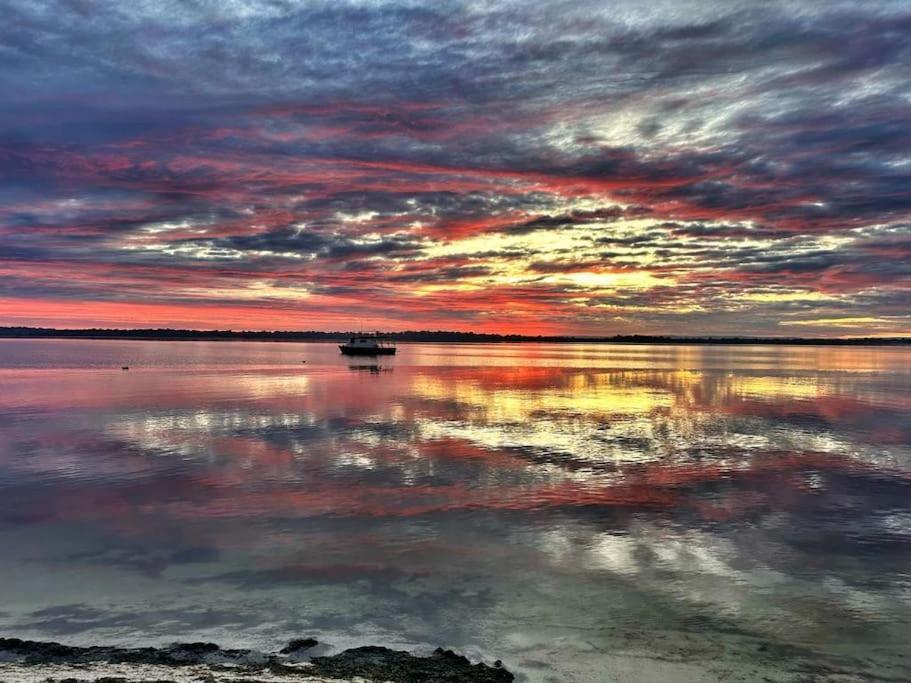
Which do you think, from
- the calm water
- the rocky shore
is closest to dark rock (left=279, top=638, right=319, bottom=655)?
the rocky shore

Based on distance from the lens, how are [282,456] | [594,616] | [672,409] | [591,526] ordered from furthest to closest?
[672,409], [282,456], [591,526], [594,616]

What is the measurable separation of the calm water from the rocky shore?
520 millimetres

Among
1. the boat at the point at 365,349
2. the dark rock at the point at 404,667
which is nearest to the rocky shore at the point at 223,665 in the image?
the dark rock at the point at 404,667

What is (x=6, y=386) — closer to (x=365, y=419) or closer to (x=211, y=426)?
(x=211, y=426)

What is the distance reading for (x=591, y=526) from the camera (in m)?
16.3

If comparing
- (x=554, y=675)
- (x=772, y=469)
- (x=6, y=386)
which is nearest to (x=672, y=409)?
(x=772, y=469)

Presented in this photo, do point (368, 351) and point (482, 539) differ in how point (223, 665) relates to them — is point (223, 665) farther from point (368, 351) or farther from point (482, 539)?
point (368, 351)

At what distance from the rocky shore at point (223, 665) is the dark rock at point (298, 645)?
0.01 meters

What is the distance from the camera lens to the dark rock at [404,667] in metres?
8.74

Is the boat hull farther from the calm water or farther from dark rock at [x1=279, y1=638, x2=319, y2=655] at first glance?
dark rock at [x1=279, y1=638, x2=319, y2=655]

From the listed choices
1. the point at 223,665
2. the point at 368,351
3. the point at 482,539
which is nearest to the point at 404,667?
the point at 223,665

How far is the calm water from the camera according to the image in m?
10.5

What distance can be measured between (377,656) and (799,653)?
6339 millimetres

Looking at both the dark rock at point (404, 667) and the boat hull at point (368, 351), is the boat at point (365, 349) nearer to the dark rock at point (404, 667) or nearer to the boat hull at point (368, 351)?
the boat hull at point (368, 351)
